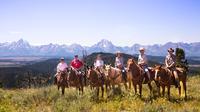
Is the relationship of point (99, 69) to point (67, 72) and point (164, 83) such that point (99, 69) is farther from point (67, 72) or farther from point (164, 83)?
point (164, 83)

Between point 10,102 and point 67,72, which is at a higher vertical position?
point 67,72

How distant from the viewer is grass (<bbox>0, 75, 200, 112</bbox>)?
52.5ft

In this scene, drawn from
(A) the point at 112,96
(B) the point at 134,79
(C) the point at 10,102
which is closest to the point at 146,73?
(B) the point at 134,79

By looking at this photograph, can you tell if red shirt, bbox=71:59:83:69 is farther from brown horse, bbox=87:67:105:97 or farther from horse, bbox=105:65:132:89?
brown horse, bbox=87:67:105:97

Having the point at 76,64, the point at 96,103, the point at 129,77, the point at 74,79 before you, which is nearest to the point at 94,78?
the point at 129,77

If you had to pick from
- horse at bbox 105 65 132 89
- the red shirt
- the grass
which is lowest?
the grass

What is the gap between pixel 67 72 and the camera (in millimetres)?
24312

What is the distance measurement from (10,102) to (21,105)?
1765 millimetres

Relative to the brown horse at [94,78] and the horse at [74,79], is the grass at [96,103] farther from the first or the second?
the horse at [74,79]

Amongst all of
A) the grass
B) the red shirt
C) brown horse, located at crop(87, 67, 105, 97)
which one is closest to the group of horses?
brown horse, located at crop(87, 67, 105, 97)

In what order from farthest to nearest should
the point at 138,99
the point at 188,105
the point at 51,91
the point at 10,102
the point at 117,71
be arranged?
the point at 117,71
the point at 51,91
the point at 10,102
the point at 138,99
the point at 188,105

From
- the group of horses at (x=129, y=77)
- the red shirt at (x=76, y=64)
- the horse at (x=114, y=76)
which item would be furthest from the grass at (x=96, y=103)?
the red shirt at (x=76, y=64)

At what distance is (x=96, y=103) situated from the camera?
1936 centimetres

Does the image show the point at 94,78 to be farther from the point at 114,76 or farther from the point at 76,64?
the point at 114,76
